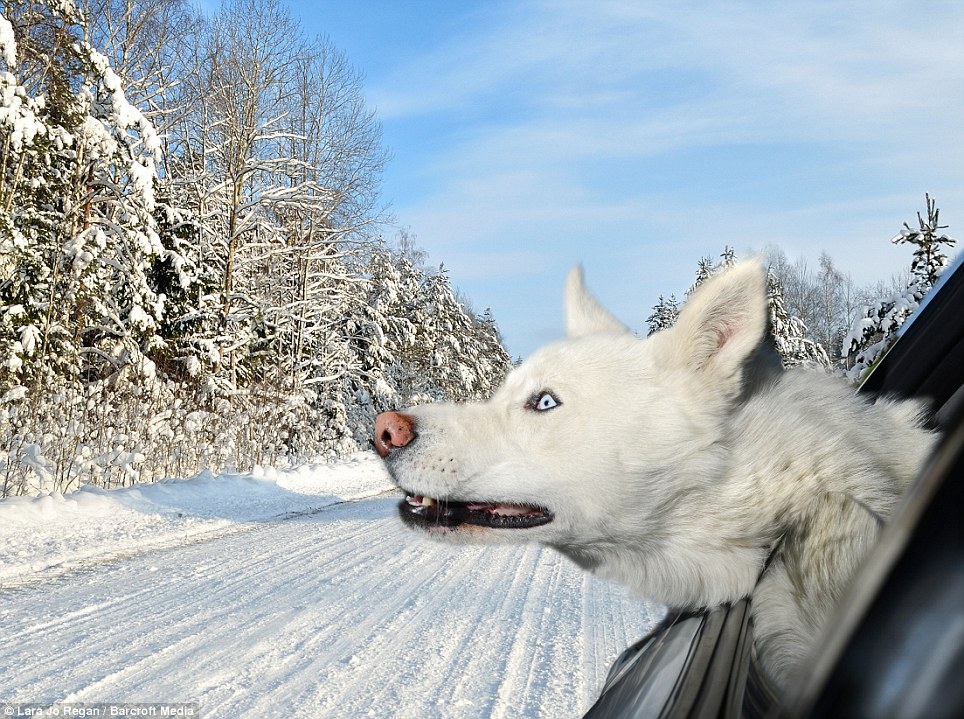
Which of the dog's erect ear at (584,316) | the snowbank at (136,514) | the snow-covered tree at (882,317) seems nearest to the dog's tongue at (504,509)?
the dog's erect ear at (584,316)

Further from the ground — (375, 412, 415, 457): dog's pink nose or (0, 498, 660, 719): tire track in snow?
(375, 412, 415, 457): dog's pink nose

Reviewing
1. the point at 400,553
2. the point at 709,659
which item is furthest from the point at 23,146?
the point at 709,659

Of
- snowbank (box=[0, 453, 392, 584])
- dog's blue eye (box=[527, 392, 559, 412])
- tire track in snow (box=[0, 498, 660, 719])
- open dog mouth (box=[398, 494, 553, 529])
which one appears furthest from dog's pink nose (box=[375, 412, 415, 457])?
snowbank (box=[0, 453, 392, 584])

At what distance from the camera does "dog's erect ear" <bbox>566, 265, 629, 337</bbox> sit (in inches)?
69.2

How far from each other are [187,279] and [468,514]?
54.9 feet

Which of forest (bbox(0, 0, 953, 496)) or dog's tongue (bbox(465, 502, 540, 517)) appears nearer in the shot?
dog's tongue (bbox(465, 502, 540, 517))

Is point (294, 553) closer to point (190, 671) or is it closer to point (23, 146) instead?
point (190, 671)

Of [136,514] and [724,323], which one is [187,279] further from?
[724,323]

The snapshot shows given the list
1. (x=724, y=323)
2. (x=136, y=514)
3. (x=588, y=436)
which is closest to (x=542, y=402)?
(x=588, y=436)

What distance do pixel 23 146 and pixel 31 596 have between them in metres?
→ 8.34

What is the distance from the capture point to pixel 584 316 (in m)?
1.79

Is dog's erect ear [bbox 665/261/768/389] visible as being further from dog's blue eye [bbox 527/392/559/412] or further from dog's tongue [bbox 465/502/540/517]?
dog's tongue [bbox 465/502/540/517]

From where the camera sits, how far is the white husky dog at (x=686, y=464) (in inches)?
34.3

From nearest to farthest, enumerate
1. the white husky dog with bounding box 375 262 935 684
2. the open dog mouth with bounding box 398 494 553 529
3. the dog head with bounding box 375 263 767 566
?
the white husky dog with bounding box 375 262 935 684
the dog head with bounding box 375 263 767 566
the open dog mouth with bounding box 398 494 553 529
